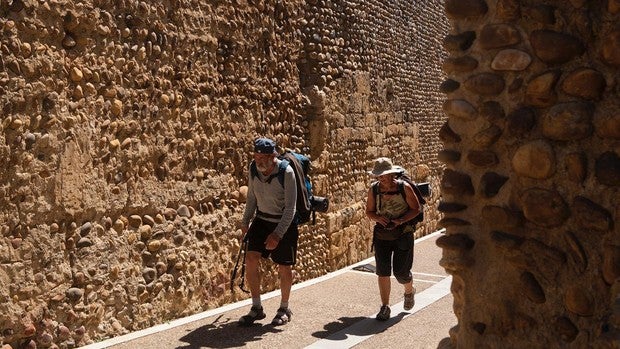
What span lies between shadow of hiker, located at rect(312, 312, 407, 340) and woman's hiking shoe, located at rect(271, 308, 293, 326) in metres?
0.34

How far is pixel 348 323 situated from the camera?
21.6 ft

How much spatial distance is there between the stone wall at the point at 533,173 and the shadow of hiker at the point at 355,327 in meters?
2.90

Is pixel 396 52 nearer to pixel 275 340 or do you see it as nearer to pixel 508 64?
pixel 275 340

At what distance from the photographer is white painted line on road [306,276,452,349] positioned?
19.1 feet

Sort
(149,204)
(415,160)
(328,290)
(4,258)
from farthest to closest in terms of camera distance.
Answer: (415,160), (328,290), (149,204), (4,258)

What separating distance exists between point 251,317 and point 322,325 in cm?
64

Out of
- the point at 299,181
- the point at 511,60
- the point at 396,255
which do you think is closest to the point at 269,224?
the point at 299,181

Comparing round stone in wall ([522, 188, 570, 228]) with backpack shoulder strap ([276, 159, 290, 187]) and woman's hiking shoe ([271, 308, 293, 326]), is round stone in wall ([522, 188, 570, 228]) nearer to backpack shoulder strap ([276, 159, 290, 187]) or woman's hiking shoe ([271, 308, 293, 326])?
backpack shoulder strap ([276, 159, 290, 187])

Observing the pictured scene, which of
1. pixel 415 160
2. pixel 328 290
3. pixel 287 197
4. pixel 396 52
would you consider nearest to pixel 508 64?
pixel 287 197

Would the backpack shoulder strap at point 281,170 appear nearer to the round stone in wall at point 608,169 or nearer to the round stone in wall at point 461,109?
the round stone in wall at point 461,109

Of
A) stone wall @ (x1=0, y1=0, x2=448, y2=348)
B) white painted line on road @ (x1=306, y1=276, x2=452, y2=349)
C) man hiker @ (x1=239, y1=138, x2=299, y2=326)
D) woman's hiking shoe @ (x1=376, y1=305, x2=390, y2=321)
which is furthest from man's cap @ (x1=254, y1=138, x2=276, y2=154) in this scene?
woman's hiking shoe @ (x1=376, y1=305, x2=390, y2=321)

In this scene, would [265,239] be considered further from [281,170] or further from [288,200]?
[281,170]

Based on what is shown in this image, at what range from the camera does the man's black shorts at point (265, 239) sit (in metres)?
6.40

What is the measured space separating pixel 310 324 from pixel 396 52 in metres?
7.17
